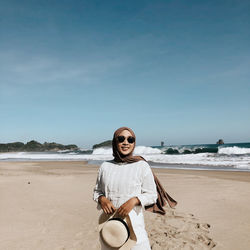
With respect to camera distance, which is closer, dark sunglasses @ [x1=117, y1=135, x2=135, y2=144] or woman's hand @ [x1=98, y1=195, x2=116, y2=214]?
woman's hand @ [x1=98, y1=195, x2=116, y2=214]

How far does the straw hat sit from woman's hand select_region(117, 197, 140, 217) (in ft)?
0.20

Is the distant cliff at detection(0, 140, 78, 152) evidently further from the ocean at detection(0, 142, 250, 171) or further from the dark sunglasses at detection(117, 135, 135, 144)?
the dark sunglasses at detection(117, 135, 135, 144)

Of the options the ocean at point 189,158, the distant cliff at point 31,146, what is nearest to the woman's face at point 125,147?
the ocean at point 189,158

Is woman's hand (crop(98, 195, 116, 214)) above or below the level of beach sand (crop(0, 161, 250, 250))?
above

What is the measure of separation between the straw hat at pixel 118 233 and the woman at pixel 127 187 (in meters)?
0.06

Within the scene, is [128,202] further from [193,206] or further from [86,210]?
[193,206]

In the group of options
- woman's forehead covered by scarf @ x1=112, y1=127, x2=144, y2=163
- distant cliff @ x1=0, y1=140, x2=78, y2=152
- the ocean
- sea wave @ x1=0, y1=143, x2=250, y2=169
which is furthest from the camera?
distant cliff @ x1=0, y1=140, x2=78, y2=152

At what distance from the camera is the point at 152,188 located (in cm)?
225

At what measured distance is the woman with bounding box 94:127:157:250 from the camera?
2170 millimetres

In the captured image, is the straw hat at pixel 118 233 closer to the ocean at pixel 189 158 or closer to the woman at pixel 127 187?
the woman at pixel 127 187

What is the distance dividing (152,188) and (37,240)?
3.28 metres

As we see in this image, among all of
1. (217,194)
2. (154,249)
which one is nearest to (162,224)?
(154,249)

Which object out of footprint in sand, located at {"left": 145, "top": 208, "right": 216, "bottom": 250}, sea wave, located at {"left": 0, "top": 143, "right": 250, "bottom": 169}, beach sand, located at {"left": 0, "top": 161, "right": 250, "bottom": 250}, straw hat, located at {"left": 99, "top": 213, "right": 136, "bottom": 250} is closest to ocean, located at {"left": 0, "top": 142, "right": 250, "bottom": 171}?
sea wave, located at {"left": 0, "top": 143, "right": 250, "bottom": 169}

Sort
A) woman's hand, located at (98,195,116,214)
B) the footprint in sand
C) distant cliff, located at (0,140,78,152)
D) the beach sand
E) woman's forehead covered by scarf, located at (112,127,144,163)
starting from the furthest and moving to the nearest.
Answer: distant cliff, located at (0,140,78,152) → the beach sand → the footprint in sand → woman's forehead covered by scarf, located at (112,127,144,163) → woman's hand, located at (98,195,116,214)
